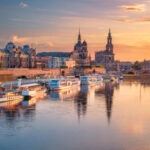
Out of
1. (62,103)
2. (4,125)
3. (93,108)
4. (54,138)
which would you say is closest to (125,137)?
(54,138)

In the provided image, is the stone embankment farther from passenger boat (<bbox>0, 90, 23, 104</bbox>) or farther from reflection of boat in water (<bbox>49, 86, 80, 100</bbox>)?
passenger boat (<bbox>0, 90, 23, 104</bbox>)

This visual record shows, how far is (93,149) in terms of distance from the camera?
21.7 metres

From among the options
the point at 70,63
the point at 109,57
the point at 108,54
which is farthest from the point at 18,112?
the point at 109,57

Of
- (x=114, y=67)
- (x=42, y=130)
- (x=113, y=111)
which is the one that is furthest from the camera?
(x=114, y=67)

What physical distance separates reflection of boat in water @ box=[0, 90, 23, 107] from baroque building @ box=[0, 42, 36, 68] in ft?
213

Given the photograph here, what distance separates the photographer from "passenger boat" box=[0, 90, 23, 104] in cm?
3815

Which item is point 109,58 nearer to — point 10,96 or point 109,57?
point 109,57

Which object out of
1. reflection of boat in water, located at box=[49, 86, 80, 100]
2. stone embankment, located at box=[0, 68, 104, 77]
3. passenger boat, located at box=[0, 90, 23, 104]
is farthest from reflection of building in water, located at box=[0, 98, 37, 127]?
stone embankment, located at box=[0, 68, 104, 77]

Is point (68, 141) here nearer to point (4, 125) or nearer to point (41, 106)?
point (4, 125)

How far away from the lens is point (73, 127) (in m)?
27.9

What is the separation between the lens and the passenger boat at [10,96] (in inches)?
1502

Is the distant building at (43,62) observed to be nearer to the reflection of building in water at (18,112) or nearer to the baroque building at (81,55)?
the baroque building at (81,55)

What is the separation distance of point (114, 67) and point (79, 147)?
15924cm

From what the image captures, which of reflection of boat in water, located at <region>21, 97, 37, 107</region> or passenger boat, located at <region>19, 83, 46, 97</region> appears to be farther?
passenger boat, located at <region>19, 83, 46, 97</region>
